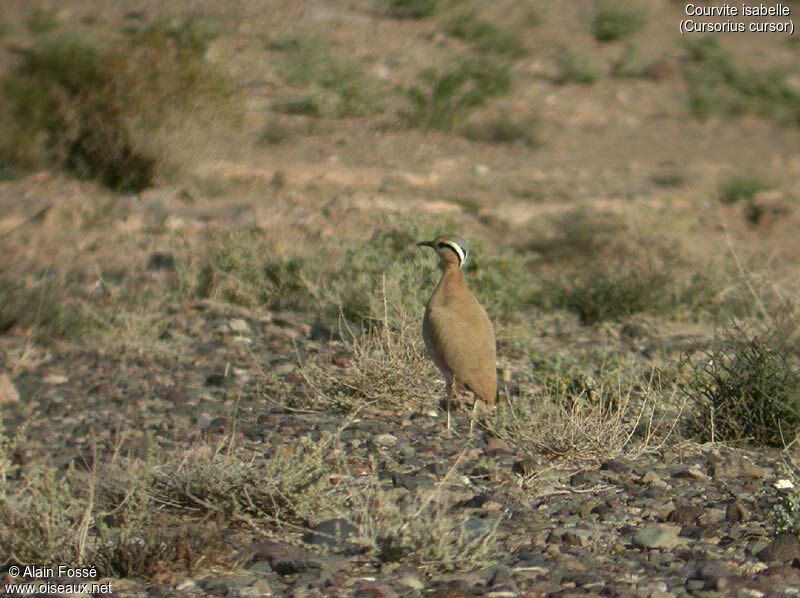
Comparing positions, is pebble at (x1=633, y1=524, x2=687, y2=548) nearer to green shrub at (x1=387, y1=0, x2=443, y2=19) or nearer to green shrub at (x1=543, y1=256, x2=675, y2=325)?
green shrub at (x1=543, y1=256, x2=675, y2=325)

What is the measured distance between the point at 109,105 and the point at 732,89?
11.4 metres

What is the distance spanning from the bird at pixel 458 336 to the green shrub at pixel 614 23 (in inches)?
652

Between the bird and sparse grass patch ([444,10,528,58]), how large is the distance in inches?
562

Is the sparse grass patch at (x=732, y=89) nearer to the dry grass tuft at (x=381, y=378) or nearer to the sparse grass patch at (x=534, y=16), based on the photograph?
the sparse grass patch at (x=534, y=16)

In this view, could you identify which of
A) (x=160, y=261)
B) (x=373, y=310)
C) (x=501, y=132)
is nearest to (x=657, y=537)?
(x=373, y=310)

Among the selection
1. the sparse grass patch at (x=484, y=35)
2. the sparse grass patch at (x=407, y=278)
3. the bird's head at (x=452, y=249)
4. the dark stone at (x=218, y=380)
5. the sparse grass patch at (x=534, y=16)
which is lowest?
the dark stone at (x=218, y=380)

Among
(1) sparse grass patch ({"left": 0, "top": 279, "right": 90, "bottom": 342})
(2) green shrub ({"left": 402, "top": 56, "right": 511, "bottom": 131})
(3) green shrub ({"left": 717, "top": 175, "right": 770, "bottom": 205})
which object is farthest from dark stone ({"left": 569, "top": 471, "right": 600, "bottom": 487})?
(2) green shrub ({"left": 402, "top": 56, "right": 511, "bottom": 131})

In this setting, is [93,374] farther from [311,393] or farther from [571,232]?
[571,232]

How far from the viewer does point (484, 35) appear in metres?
20.2

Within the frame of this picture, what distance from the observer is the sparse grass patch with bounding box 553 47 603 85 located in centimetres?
1886

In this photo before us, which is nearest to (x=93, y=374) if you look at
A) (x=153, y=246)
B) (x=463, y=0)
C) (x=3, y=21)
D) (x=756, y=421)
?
(x=153, y=246)

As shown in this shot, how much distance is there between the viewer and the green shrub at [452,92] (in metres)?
15.5

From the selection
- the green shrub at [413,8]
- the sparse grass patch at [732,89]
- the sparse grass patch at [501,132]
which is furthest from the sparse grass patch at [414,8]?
the sparse grass patch at [501,132]

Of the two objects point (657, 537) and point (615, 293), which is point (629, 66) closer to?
point (615, 293)
